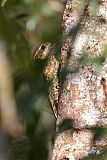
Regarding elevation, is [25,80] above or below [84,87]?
below

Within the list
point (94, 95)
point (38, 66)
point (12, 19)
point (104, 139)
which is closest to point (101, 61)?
point (94, 95)

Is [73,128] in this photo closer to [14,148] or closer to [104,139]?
[104,139]

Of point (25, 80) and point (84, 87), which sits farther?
point (25, 80)

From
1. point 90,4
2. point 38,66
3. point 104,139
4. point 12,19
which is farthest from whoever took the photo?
point 12,19

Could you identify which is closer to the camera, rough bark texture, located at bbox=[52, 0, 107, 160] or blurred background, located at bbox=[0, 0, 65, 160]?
rough bark texture, located at bbox=[52, 0, 107, 160]

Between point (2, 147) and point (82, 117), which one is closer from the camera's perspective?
point (82, 117)

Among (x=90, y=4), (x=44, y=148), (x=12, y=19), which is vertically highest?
(x=90, y=4)
